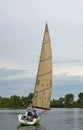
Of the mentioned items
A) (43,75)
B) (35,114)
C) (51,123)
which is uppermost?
(43,75)

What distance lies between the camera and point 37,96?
63281mm

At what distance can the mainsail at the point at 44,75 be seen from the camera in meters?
62.4

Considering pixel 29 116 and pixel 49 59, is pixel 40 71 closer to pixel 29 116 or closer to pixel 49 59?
pixel 49 59

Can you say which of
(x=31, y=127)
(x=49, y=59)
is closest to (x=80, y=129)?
(x=31, y=127)

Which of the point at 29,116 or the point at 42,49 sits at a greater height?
the point at 42,49

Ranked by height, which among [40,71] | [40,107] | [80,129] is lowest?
[80,129]

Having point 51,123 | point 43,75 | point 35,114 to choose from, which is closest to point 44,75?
point 43,75

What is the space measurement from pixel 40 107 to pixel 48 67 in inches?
227

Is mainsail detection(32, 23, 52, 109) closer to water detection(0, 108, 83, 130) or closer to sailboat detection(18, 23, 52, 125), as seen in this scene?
sailboat detection(18, 23, 52, 125)

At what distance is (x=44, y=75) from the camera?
206ft

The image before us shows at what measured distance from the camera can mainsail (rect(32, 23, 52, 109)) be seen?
205 ft

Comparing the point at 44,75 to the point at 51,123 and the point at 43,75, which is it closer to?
the point at 43,75

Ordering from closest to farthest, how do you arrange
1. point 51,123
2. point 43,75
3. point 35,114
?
point 35,114 → point 43,75 → point 51,123

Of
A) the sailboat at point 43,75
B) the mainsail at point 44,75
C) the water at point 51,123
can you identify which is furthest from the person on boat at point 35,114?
the mainsail at point 44,75
